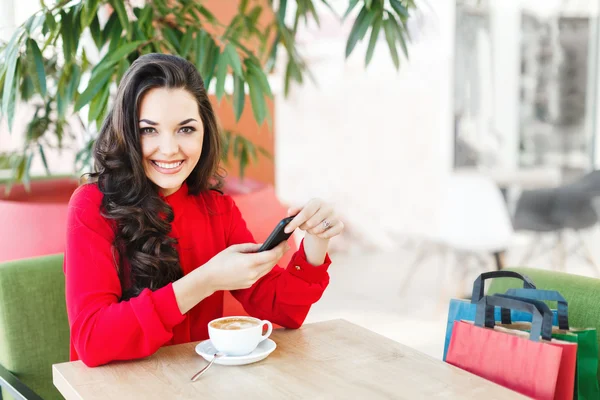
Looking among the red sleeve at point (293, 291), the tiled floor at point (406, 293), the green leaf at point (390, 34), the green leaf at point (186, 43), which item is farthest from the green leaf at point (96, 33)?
the tiled floor at point (406, 293)

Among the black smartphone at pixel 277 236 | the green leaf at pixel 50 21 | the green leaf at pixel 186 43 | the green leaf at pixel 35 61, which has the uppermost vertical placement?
the green leaf at pixel 50 21

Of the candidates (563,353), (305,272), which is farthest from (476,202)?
(563,353)

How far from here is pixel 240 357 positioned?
46.0 inches

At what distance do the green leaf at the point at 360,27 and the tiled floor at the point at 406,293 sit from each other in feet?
5.94

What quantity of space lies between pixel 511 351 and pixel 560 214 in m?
3.38

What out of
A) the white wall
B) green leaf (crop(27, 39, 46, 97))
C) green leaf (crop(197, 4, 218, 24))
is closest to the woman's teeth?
green leaf (crop(27, 39, 46, 97))

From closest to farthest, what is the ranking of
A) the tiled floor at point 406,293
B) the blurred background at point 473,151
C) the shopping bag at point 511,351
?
the shopping bag at point 511,351 < the tiled floor at point 406,293 < the blurred background at point 473,151

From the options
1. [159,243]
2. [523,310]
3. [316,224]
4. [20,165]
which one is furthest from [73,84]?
[523,310]

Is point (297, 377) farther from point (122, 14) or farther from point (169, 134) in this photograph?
point (122, 14)

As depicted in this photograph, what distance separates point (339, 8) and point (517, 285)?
15.4 feet

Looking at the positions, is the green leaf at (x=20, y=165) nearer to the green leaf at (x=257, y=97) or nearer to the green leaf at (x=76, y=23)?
the green leaf at (x=76, y=23)

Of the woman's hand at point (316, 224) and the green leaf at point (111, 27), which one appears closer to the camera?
the woman's hand at point (316, 224)

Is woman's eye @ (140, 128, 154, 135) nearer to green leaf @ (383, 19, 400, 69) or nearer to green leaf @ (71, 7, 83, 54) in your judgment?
green leaf @ (71, 7, 83, 54)

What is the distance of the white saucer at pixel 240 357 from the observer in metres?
1.17
